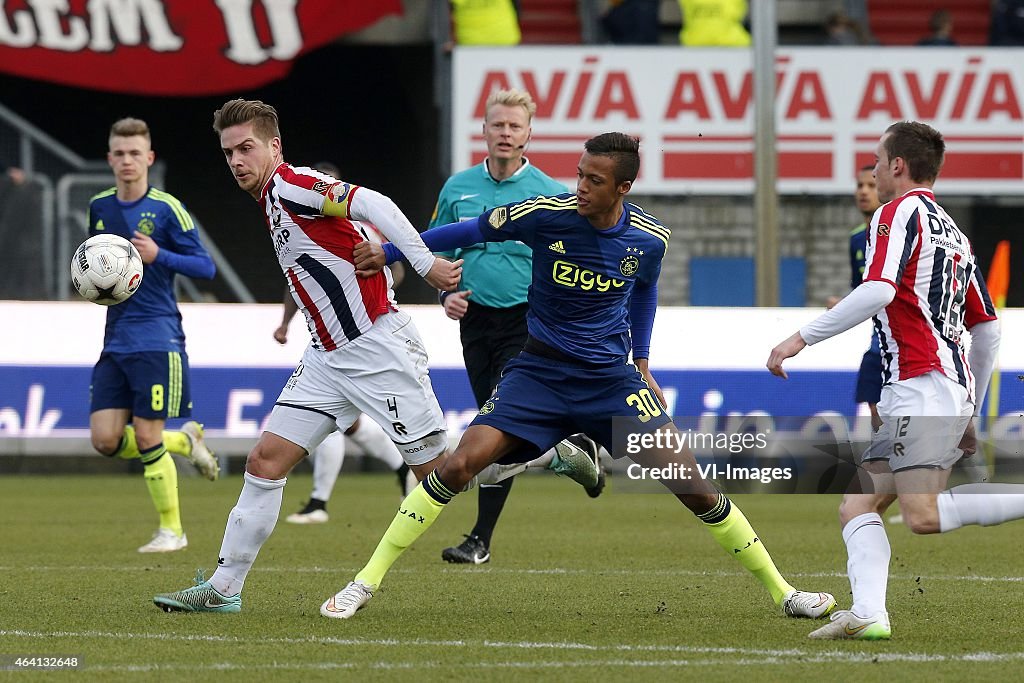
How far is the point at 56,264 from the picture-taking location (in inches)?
663

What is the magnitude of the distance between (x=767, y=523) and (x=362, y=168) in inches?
430

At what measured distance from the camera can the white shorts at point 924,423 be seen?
5.70 metres

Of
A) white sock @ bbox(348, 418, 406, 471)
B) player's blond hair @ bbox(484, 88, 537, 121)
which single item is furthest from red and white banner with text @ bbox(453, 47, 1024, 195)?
player's blond hair @ bbox(484, 88, 537, 121)

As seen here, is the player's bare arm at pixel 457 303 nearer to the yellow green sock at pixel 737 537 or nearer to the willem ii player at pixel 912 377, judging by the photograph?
the yellow green sock at pixel 737 537

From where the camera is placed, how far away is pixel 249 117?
6.45 meters

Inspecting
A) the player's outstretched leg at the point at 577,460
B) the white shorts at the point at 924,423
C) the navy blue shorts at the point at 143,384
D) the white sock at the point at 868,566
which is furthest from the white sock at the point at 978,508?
the navy blue shorts at the point at 143,384

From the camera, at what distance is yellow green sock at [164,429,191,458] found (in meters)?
9.75

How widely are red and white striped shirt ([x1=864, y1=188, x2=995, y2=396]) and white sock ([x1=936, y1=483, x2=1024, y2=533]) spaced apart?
413 millimetres

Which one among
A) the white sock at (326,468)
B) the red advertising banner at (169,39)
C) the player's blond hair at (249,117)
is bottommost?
the white sock at (326,468)

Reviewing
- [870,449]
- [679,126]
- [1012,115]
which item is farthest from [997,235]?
[870,449]

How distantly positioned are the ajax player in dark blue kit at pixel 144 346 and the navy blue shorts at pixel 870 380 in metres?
4.10

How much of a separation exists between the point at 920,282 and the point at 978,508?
808 mm

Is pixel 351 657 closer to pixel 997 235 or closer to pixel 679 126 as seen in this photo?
pixel 679 126

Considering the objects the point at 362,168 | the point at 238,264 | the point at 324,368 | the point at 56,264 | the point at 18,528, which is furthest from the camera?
the point at 362,168
